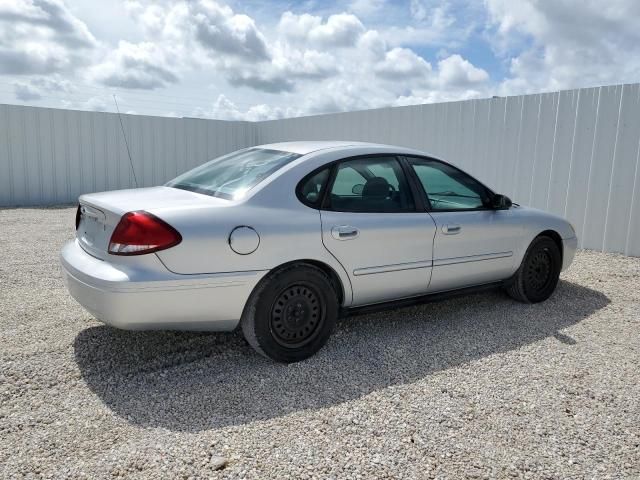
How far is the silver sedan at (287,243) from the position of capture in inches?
114

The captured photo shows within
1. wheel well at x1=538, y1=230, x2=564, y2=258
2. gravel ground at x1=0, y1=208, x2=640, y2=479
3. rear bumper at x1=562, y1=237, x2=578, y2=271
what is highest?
wheel well at x1=538, y1=230, x2=564, y2=258

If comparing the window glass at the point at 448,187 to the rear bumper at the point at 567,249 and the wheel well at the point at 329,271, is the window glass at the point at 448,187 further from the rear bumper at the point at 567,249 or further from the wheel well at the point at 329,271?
the rear bumper at the point at 567,249

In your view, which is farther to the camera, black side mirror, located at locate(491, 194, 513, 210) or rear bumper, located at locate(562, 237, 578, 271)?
rear bumper, located at locate(562, 237, 578, 271)

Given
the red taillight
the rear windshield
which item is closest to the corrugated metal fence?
the rear windshield

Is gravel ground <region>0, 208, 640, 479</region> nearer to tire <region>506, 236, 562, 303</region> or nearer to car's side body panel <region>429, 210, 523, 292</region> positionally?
tire <region>506, 236, 562, 303</region>

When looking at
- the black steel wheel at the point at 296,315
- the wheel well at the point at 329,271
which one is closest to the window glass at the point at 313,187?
the wheel well at the point at 329,271

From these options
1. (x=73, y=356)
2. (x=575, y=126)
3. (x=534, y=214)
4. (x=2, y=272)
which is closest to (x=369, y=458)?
(x=73, y=356)

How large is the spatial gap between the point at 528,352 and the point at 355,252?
1.50 m

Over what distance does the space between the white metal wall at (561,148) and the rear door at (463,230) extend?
143 inches

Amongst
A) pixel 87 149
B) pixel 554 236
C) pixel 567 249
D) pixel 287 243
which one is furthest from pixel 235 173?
pixel 87 149

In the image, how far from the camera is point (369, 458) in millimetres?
2365

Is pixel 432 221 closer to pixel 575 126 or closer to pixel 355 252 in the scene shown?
pixel 355 252

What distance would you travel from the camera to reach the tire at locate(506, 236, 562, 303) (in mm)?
4699

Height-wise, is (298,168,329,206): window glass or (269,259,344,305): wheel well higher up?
(298,168,329,206): window glass
